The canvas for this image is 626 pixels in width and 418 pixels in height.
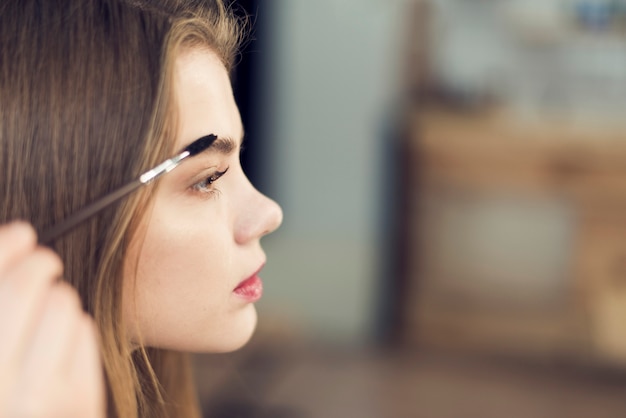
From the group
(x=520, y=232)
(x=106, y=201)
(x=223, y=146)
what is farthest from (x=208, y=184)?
(x=520, y=232)

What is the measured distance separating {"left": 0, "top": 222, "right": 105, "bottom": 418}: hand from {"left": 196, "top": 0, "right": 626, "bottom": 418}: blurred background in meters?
2.12

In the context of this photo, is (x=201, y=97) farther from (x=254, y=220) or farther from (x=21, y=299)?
(x=21, y=299)

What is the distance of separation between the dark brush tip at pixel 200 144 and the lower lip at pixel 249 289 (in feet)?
0.44

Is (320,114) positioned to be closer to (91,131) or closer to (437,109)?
(437,109)

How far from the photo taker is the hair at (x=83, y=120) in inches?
22.5

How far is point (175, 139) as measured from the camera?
0.60 m

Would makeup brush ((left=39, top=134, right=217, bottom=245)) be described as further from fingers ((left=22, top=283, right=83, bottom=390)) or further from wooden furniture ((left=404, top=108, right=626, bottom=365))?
wooden furniture ((left=404, top=108, right=626, bottom=365))

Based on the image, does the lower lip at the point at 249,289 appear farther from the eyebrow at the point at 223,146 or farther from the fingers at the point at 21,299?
the fingers at the point at 21,299

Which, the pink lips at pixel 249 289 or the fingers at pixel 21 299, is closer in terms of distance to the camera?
the fingers at pixel 21 299

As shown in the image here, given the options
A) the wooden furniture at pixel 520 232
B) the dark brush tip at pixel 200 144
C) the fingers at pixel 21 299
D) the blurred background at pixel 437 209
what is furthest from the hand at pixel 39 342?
the wooden furniture at pixel 520 232

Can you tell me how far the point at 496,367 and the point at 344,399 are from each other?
0.55m

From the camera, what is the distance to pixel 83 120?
1.89ft

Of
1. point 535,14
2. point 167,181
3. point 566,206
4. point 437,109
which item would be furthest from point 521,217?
point 167,181

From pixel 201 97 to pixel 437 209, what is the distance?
2.35 m
